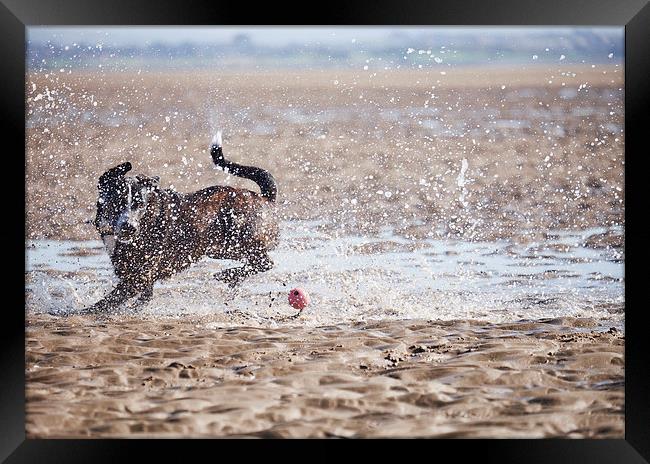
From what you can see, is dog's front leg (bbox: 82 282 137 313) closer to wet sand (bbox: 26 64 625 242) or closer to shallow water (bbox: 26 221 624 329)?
shallow water (bbox: 26 221 624 329)

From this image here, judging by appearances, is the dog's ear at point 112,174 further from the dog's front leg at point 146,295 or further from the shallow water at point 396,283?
the dog's front leg at point 146,295

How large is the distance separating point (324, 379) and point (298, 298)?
487 millimetres

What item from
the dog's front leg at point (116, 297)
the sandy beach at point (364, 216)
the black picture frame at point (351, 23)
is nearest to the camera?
the black picture frame at point (351, 23)

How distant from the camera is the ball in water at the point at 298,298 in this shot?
3.72m

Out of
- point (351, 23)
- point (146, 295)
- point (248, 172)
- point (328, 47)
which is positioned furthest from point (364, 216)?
point (146, 295)

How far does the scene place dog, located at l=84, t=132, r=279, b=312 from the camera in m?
3.71

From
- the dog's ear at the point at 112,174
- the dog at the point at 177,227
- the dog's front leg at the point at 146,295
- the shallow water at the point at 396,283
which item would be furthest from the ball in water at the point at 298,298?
the dog's ear at the point at 112,174

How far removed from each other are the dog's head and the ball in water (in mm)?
790

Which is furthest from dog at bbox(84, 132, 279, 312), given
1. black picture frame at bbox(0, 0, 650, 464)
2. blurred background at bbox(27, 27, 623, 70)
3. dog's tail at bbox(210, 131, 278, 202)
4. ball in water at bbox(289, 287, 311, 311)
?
black picture frame at bbox(0, 0, 650, 464)

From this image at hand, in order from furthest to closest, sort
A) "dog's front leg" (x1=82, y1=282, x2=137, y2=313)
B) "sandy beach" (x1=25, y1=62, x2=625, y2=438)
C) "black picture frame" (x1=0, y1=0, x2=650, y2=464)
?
"dog's front leg" (x1=82, y1=282, x2=137, y2=313) → "sandy beach" (x1=25, y1=62, x2=625, y2=438) → "black picture frame" (x1=0, y1=0, x2=650, y2=464)

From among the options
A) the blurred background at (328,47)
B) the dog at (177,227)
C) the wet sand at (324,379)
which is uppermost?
the blurred background at (328,47)

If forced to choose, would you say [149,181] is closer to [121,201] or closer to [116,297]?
[121,201]

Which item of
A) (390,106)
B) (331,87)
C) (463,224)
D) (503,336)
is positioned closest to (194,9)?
(331,87)

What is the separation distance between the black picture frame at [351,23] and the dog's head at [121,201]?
0.52m
